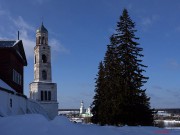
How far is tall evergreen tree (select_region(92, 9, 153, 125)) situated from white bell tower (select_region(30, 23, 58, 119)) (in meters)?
39.4

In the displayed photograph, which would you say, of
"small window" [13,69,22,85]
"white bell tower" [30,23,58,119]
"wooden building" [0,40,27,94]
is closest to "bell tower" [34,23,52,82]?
"white bell tower" [30,23,58,119]

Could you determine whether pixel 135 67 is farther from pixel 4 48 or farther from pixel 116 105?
pixel 4 48

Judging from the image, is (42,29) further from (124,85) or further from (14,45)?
(124,85)

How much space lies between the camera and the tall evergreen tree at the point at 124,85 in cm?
3222

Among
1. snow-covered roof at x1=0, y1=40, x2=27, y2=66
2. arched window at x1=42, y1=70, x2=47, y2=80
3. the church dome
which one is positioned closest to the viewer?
snow-covered roof at x1=0, y1=40, x2=27, y2=66

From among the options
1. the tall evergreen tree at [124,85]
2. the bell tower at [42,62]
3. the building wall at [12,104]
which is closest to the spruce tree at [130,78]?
the tall evergreen tree at [124,85]

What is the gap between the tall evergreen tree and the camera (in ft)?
106

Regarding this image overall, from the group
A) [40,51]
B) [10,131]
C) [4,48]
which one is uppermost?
[40,51]

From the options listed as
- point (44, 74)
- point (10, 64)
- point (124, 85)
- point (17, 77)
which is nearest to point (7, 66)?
point (10, 64)

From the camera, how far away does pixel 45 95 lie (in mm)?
76188

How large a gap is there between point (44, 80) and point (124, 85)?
45068mm

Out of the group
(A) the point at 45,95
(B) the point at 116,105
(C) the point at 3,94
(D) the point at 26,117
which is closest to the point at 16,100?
(C) the point at 3,94

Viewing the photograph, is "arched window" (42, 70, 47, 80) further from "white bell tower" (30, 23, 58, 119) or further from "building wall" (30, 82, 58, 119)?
"building wall" (30, 82, 58, 119)

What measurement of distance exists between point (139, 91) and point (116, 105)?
3.09 meters
